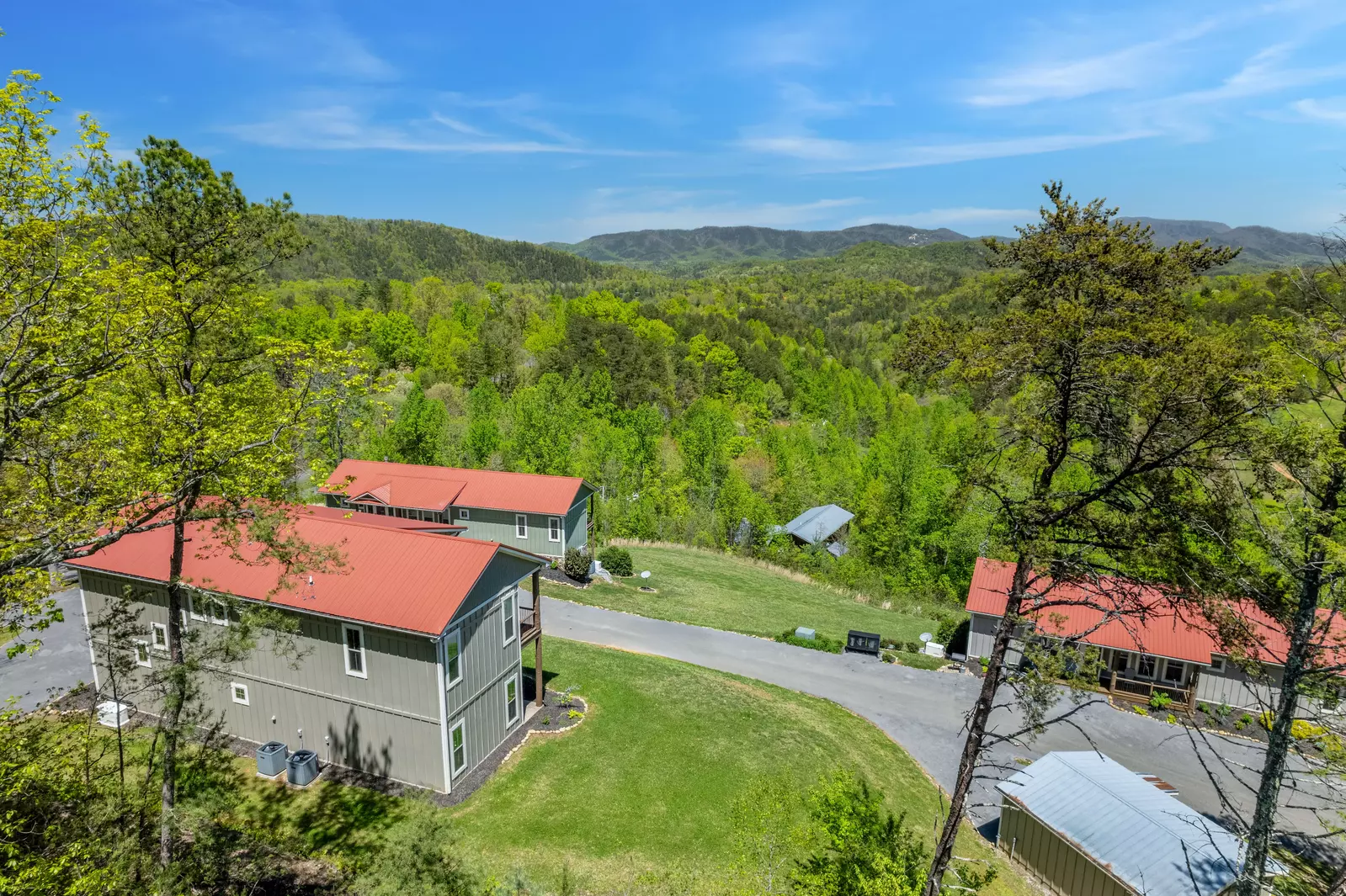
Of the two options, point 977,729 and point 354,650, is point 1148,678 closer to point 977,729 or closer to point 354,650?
Answer: point 977,729

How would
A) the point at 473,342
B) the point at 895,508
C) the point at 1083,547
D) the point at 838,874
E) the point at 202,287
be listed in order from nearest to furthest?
1. the point at 838,874
2. the point at 1083,547
3. the point at 202,287
4. the point at 895,508
5. the point at 473,342

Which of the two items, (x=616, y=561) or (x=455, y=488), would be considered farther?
(x=616, y=561)

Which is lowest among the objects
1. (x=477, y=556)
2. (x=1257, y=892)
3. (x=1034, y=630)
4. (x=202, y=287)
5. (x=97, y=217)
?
(x=1257, y=892)

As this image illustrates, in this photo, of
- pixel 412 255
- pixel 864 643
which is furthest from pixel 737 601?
pixel 412 255

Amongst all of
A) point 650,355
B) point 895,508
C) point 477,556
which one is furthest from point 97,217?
point 650,355

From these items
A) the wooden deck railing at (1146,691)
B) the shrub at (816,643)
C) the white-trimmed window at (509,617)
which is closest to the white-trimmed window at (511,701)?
the white-trimmed window at (509,617)

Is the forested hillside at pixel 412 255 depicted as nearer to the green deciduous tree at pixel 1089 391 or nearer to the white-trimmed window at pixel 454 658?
the white-trimmed window at pixel 454 658

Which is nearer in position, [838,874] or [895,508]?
[838,874]

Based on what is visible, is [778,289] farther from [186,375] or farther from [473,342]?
[186,375]
